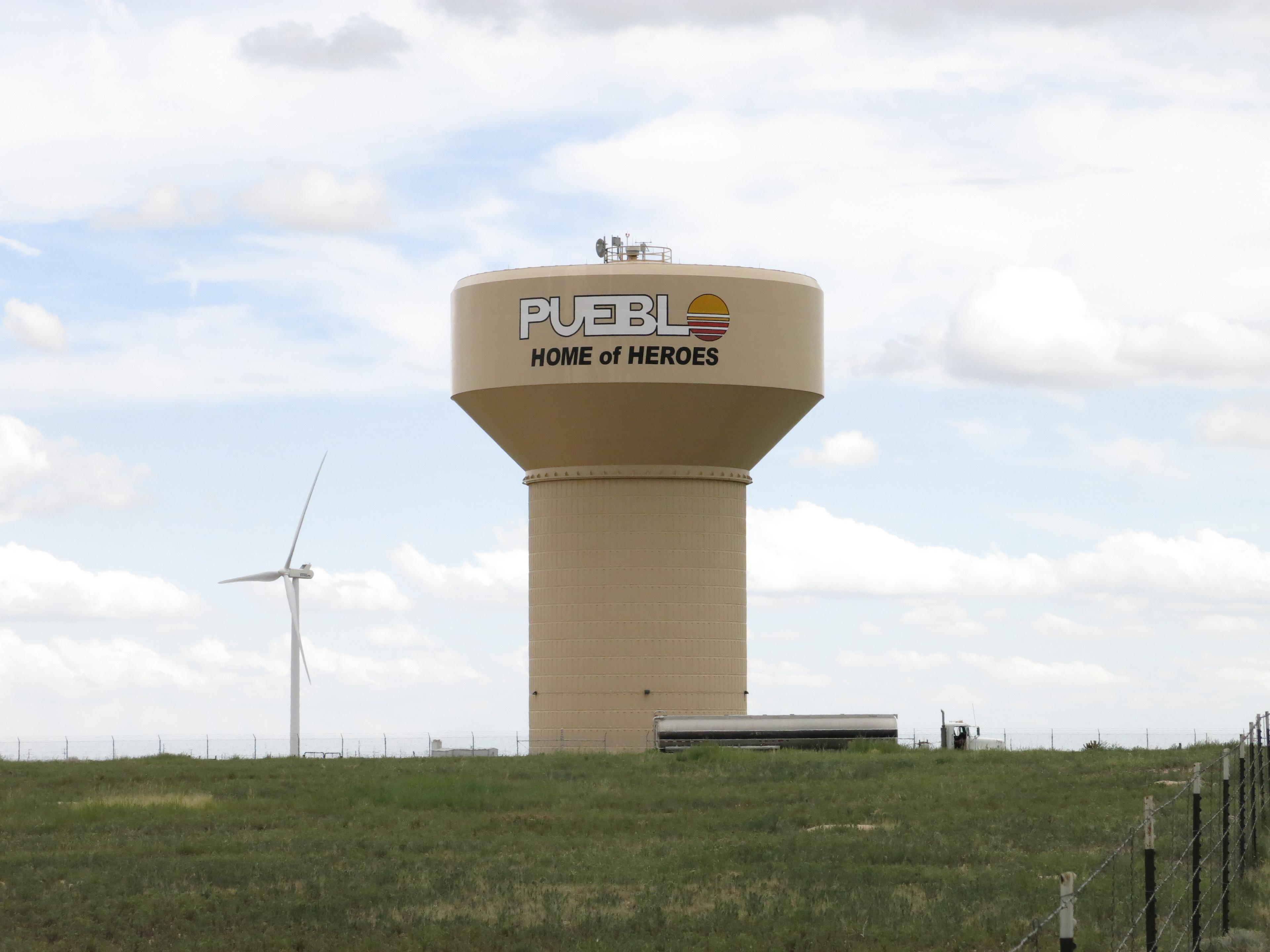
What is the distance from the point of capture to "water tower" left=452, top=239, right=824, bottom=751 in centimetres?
4850

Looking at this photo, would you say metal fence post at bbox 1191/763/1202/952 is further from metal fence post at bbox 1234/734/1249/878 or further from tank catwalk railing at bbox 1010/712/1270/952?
metal fence post at bbox 1234/734/1249/878

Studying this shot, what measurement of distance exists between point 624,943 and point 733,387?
2873 centimetres

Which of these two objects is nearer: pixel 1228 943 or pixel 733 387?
pixel 1228 943

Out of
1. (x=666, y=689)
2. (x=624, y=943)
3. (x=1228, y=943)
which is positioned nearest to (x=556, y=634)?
(x=666, y=689)

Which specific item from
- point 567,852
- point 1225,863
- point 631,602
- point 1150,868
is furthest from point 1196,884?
point 631,602

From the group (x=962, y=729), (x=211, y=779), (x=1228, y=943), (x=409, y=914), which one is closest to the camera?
(x=1228, y=943)

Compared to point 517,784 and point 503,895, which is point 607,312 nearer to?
point 517,784


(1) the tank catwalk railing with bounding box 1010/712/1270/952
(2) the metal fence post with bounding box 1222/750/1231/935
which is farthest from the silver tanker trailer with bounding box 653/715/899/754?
(2) the metal fence post with bounding box 1222/750/1231/935

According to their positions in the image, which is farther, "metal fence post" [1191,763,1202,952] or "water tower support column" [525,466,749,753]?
"water tower support column" [525,466,749,753]

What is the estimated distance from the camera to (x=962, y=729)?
198ft

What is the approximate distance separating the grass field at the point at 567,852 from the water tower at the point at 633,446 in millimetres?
4626

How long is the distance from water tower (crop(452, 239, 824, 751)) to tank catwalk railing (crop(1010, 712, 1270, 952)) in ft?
67.5

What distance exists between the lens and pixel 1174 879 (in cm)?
2428

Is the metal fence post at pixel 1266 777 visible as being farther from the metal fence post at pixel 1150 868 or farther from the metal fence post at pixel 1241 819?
the metal fence post at pixel 1150 868
